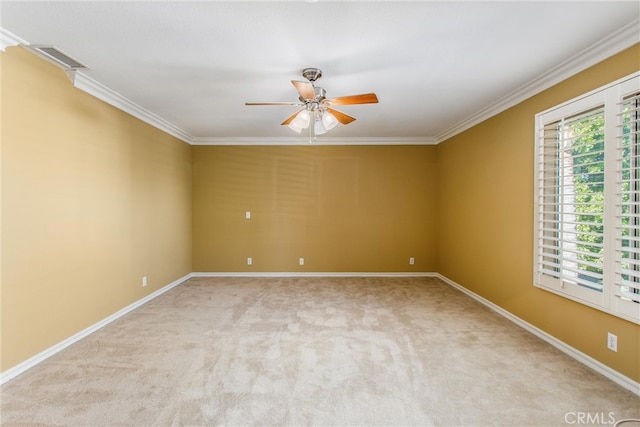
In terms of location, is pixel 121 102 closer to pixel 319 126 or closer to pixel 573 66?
pixel 319 126

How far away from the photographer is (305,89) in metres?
2.28

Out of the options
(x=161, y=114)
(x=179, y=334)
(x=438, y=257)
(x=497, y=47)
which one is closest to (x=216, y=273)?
(x=179, y=334)

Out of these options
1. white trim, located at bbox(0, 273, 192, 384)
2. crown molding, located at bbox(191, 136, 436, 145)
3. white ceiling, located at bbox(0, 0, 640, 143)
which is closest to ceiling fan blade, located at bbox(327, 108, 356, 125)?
white ceiling, located at bbox(0, 0, 640, 143)

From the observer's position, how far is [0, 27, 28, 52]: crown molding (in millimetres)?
1963

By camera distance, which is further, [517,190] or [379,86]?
[517,190]

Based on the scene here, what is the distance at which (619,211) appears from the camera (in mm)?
2002

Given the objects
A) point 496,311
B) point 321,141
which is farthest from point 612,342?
point 321,141

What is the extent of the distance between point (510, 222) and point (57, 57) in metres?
4.65

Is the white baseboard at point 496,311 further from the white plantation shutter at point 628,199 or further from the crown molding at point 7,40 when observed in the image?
the crown molding at point 7,40

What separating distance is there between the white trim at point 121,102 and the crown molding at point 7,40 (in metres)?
0.54

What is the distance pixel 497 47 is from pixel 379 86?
1.03m

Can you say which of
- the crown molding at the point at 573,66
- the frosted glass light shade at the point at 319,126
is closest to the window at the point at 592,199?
the crown molding at the point at 573,66

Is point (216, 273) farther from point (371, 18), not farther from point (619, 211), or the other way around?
point (619, 211)

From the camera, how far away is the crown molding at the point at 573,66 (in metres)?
1.93
